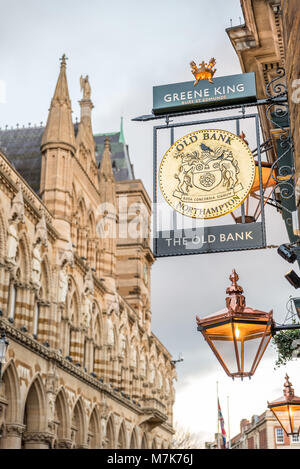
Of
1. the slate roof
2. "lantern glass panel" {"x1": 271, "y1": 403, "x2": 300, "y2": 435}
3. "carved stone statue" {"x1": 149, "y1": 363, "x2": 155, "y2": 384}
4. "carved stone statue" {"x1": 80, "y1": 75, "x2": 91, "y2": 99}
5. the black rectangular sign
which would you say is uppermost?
"carved stone statue" {"x1": 80, "y1": 75, "x2": 91, "y2": 99}

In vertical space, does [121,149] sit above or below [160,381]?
above

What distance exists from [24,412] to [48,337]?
382 cm

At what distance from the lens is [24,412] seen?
99.4 feet

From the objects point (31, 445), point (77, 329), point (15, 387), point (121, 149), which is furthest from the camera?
point (121, 149)

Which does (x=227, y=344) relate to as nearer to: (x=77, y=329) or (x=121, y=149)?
(x=77, y=329)

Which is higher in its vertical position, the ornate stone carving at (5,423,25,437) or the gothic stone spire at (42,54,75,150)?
the gothic stone spire at (42,54,75,150)

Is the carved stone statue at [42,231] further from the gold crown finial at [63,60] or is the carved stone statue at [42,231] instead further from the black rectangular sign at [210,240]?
the black rectangular sign at [210,240]

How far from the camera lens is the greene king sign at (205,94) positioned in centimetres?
955

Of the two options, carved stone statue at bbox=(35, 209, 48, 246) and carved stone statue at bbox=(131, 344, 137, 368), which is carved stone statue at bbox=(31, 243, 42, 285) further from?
carved stone statue at bbox=(131, 344, 137, 368)

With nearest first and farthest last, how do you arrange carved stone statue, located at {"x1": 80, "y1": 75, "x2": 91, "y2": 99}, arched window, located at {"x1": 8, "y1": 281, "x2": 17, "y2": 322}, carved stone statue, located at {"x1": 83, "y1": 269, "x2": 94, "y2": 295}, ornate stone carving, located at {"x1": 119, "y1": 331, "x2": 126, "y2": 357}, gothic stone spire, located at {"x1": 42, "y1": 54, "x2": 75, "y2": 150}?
arched window, located at {"x1": 8, "y1": 281, "x2": 17, "y2": 322} < gothic stone spire, located at {"x1": 42, "y1": 54, "x2": 75, "y2": 150} < carved stone statue, located at {"x1": 83, "y1": 269, "x2": 94, "y2": 295} < ornate stone carving, located at {"x1": 119, "y1": 331, "x2": 126, "y2": 357} < carved stone statue, located at {"x1": 80, "y1": 75, "x2": 91, "y2": 99}

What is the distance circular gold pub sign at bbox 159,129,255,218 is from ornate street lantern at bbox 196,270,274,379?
1380mm

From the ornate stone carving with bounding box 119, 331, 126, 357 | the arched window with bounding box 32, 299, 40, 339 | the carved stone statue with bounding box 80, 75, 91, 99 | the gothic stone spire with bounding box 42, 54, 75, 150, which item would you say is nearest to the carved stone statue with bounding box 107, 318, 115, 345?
the ornate stone carving with bounding box 119, 331, 126, 357

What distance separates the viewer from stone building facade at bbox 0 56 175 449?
28.7m

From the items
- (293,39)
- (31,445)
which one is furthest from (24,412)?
(293,39)
